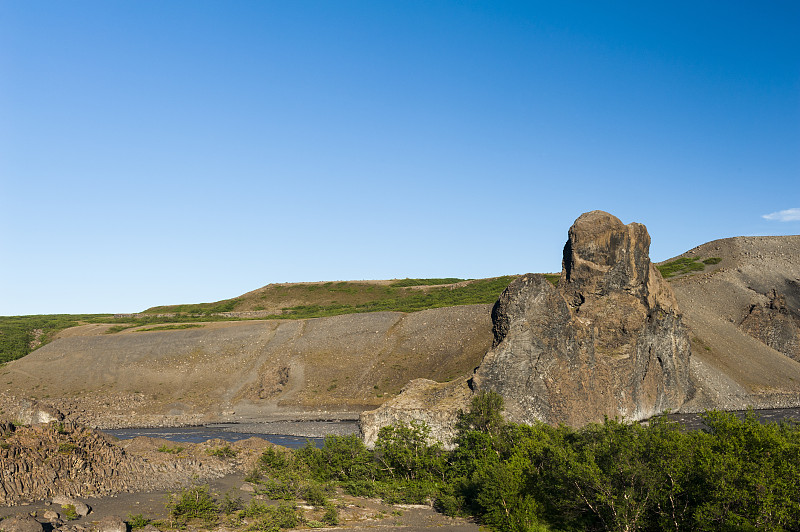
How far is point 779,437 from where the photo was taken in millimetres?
23844

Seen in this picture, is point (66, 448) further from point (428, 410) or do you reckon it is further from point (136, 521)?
point (428, 410)

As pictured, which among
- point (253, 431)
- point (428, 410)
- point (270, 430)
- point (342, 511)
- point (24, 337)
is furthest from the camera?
point (24, 337)

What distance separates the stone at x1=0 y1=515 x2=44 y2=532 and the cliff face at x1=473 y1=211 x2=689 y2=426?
96.8 ft

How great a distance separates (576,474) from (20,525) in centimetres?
2152

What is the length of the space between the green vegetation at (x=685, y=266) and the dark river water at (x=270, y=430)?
63.2 meters

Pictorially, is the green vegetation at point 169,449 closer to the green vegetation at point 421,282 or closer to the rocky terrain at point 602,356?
the rocky terrain at point 602,356

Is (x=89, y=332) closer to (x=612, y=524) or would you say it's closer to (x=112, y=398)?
(x=112, y=398)

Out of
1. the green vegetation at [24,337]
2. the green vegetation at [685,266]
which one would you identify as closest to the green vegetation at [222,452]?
the green vegetation at [24,337]

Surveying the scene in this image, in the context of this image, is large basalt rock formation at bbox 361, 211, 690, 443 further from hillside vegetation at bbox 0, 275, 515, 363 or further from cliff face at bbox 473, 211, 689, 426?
hillside vegetation at bbox 0, 275, 515, 363

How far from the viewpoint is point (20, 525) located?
23.2 m

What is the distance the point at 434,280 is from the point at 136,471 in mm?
158075

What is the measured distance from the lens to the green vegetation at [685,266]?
13175cm

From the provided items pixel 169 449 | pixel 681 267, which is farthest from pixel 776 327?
pixel 169 449

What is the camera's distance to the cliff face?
149 ft
